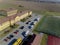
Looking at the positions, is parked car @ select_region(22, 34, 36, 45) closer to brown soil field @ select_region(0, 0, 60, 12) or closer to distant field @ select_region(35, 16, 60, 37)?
distant field @ select_region(35, 16, 60, 37)

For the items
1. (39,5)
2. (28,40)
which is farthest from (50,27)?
(39,5)

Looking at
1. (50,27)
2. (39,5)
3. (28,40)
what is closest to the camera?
(28,40)

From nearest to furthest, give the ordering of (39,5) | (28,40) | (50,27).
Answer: (28,40)
(50,27)
(39,5)

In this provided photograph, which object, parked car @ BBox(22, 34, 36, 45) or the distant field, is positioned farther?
the distant field

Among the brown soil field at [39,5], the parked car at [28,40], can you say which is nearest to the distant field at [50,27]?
the parked car at [28,40]

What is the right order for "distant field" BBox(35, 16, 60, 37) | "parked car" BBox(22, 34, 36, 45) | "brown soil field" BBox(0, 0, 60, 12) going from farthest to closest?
"brown soil field" BBox(0, 0, 60, 12), "distant field" BBox(35, 16, 60, 37), "parked car" BBox(22, 34, 36, 45)

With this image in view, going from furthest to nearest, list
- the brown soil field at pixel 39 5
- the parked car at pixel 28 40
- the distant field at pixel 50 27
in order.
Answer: the brown soil field at pixel 39 5 → the distant field at pixel 50 27 → the parked car at pixel 28 40

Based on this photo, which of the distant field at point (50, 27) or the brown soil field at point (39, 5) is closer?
the distant field at point (50, 27)

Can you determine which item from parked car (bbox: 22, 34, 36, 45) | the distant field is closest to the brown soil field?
the distant field

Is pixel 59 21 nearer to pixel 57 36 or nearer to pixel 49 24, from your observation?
pixel 49 24

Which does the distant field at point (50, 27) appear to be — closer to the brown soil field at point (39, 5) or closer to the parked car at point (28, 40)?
the parked car at point (28, 40)

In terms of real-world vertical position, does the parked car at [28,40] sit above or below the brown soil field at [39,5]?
below

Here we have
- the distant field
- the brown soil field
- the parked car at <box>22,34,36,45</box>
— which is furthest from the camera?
the brown soil field

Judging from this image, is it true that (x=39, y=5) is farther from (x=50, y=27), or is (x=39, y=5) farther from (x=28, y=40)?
(x=28, y=40)
